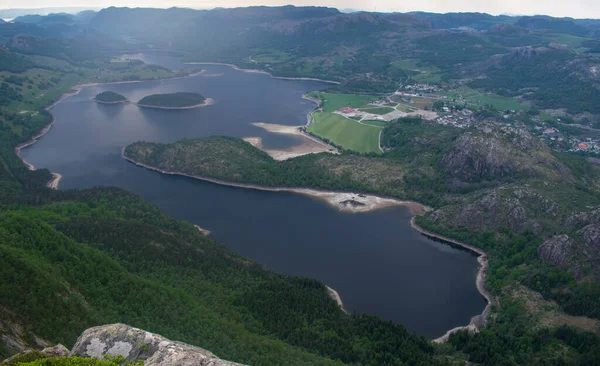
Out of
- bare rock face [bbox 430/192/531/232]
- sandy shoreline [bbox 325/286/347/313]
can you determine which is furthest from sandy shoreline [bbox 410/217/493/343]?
sandy shoreline [bbox 325/286/347/313]

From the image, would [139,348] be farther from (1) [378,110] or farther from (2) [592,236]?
(1) [378,110]

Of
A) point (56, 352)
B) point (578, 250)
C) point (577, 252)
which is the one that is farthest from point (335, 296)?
point (56, 352)

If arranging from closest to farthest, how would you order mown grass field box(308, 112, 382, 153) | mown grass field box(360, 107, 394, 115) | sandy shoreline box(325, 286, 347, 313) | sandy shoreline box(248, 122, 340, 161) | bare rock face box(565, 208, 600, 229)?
sandy shoreline box(325, 286, 347, 313) → bare rock face box(565, 208, 600, 229) → sandy shoreline box(248, 122, 340, 161) → mown grass field box(308, 112, 382, 153) → mown grass field box(360, 107, 394, 115)

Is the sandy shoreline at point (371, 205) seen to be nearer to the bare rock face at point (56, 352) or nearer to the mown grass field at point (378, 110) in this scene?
the bare rock face at point (56, 352)

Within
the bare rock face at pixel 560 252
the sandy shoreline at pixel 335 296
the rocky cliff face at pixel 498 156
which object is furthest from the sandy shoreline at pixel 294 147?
the bare rock face at pixel 560 252

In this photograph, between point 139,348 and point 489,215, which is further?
point 489,215

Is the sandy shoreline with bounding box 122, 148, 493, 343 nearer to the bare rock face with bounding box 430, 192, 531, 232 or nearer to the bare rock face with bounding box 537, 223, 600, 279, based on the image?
the bare rock face with bounding box 430, 192, 531, 232

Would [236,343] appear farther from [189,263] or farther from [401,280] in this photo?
[401,280]
